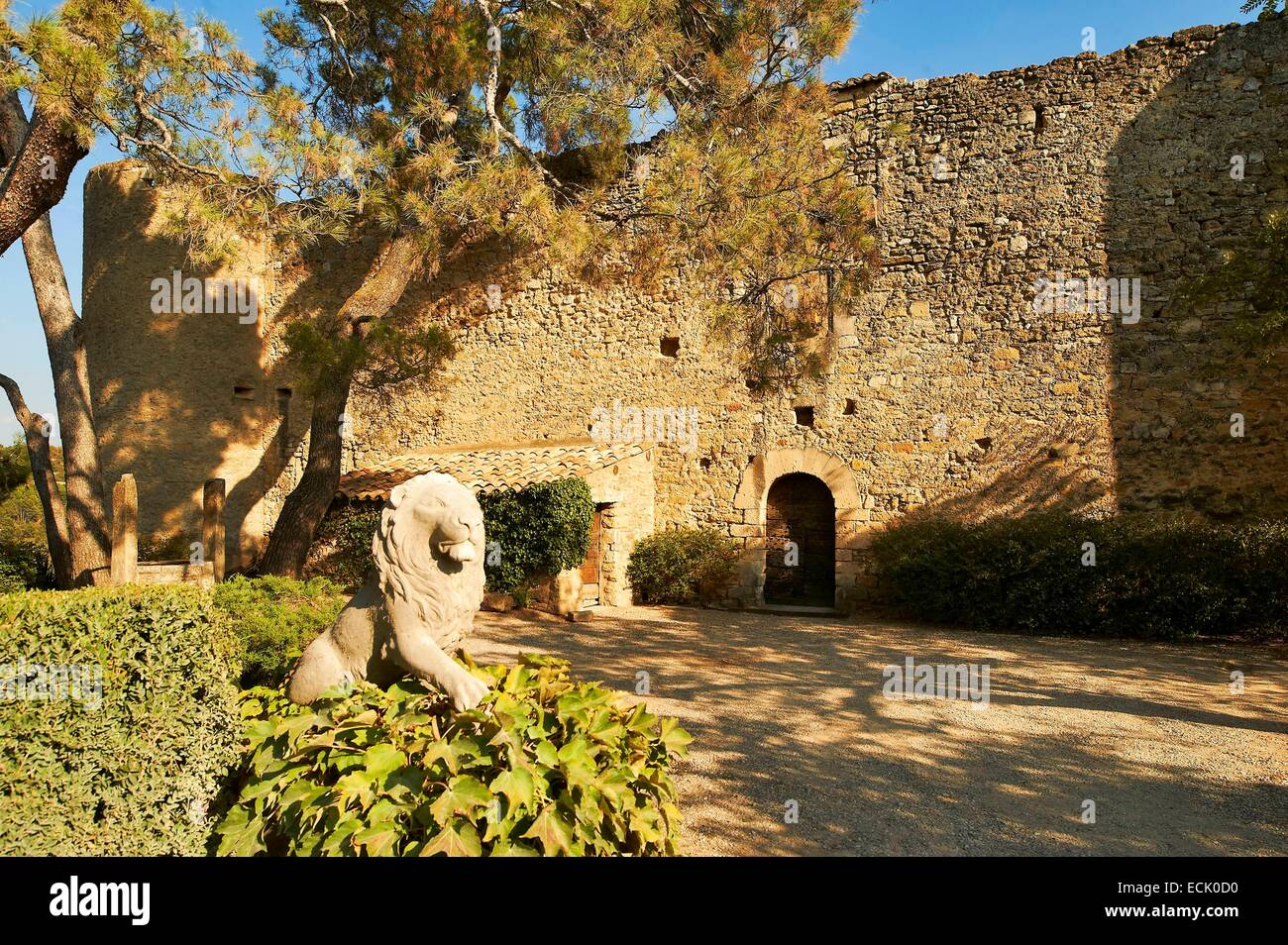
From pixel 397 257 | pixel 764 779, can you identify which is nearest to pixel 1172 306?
pixel 764 779

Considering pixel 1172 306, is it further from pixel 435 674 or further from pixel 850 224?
pixel 435 674

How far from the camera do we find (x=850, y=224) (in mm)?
7473

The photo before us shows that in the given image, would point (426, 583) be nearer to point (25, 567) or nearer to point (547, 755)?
point (547, 755)

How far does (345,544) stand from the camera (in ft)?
35.3

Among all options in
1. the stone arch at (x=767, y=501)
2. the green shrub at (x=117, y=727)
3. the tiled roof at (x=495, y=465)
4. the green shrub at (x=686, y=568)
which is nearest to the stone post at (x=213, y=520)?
the tiled roof at (x=495, y=465)

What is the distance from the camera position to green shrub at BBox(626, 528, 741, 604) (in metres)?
→ 10.1

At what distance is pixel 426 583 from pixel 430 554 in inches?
4.4

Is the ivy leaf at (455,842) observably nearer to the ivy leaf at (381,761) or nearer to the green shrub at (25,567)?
the ivy leaf at (381,761)

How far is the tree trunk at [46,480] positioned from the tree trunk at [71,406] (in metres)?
0.33

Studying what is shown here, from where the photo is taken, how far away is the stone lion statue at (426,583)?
2.78 meters

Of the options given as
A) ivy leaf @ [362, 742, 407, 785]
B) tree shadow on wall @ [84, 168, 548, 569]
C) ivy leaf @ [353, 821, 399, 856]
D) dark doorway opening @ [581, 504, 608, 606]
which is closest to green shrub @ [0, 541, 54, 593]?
tree shadow on wall @ [84, 168, 548, 569]

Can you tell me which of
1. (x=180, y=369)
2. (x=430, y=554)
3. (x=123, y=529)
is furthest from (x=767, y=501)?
(x=180, y=369)

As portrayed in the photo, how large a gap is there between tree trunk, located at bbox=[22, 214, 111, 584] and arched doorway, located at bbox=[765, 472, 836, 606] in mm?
7509
